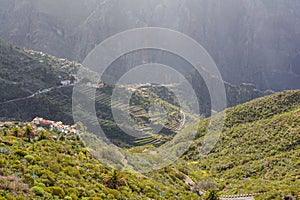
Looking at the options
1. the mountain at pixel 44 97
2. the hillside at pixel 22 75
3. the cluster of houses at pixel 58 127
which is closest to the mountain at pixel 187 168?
the cluster of houses at pixel 58 127

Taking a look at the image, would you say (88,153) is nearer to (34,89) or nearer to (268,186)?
(268,186)

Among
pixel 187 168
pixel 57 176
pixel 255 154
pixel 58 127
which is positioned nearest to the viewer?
pixel 57 176

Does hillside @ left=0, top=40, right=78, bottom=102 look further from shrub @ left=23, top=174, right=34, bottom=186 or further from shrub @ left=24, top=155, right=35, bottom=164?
shrub @ left=23, top=174, right=34, bottom=186

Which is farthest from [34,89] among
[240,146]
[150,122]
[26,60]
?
[240,146]

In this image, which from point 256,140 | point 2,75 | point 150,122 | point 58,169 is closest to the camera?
point 58,169

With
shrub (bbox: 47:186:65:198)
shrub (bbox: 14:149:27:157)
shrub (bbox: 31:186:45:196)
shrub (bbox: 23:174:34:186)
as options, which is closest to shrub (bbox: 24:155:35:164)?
shrub (bbox: 14:149:27:157)

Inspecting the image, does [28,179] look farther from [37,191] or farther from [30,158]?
[30,158]

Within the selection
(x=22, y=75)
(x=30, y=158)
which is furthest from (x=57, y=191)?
(x=22, y=75)

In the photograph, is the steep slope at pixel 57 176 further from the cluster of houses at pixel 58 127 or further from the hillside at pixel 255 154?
the cluster of houses at pixel 58 127
